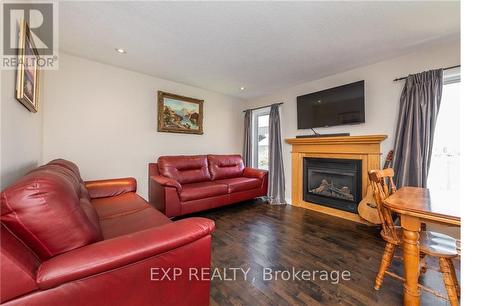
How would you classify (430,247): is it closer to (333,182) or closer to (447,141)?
(447,141)

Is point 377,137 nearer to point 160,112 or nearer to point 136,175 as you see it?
point 160,112

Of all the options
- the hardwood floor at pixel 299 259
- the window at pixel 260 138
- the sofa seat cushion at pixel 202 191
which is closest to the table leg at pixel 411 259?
the hardwood floor at pixel 299 259

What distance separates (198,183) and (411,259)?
289 cm

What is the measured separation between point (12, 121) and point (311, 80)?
3.64 m

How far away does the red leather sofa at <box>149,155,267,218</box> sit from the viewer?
2.72m

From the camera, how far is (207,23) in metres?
1.91

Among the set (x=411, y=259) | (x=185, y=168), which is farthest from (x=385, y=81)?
(x=185, y=168)

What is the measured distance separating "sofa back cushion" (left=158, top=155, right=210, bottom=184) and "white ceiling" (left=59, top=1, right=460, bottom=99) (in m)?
1.46

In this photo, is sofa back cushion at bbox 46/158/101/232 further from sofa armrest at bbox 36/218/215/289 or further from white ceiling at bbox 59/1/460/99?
white ceiling at bbox 59/1/460/99

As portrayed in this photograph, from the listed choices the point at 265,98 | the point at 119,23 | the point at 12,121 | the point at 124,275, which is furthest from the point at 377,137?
the point at 12,121

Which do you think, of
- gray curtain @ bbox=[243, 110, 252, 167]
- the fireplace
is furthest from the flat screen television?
gray curtain @ bbox=[243, 110, 252, 167]

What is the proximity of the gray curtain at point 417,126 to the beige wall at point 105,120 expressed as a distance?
346 centimetres

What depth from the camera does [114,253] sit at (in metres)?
0.87

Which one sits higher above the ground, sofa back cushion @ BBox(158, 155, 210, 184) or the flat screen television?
the flat screen television
